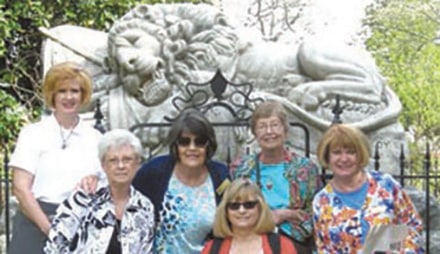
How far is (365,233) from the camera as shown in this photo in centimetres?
370

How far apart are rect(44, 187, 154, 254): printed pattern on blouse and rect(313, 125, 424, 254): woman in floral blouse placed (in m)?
0.85

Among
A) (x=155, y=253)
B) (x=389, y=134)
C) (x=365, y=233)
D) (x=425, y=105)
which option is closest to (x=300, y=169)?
(x=365, y=233)

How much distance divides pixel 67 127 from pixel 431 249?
12.7ft

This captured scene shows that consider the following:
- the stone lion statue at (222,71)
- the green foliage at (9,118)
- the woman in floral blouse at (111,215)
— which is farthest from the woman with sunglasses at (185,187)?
the green foliage at (9,118)

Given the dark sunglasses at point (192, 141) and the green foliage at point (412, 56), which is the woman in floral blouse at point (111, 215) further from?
the green foliage at point (412, 56)

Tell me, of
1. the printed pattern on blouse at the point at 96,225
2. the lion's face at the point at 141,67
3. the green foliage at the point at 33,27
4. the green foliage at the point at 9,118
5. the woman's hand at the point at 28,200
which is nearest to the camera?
the printed pattern on blouse at the point at 96,225

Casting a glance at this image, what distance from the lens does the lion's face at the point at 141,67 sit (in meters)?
7.59

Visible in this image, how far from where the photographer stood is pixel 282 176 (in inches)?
159

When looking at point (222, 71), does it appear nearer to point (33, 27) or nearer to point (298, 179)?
point (298, 179)

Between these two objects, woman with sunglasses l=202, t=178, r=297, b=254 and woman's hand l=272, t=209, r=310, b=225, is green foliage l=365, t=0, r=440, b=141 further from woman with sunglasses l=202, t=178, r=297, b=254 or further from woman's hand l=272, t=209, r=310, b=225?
woman with sunglasses l=202, t=178, r=297, b=254

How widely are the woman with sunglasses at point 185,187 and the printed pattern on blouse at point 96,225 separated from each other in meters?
0.16

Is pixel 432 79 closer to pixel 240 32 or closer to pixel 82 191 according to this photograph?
pixel 240 32

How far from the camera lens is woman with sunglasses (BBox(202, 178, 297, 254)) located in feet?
12.0

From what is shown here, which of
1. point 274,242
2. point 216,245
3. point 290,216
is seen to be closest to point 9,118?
point 290,216
